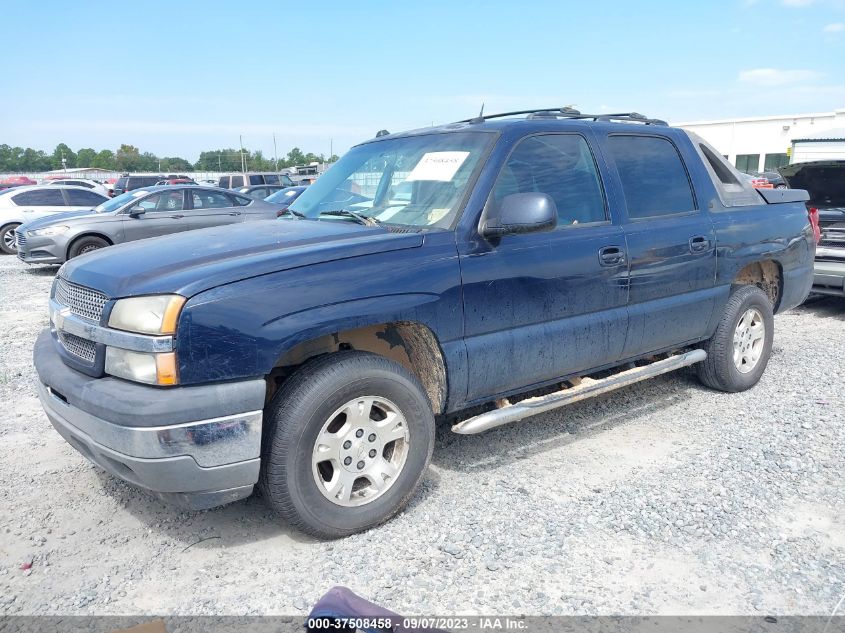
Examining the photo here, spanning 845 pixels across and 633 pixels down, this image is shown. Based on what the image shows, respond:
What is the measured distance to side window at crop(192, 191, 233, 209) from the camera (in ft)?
40.8

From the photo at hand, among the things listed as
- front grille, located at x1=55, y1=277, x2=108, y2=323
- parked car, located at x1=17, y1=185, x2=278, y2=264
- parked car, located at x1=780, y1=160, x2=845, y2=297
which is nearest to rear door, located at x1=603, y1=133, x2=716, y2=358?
front grille, located at x1=55, y1=277, x2=108, y2=323

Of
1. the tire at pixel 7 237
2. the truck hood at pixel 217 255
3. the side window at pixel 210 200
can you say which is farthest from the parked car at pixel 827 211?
the tire at pixel 7 237

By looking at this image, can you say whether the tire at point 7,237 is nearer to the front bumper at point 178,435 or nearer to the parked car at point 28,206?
the parked car at point 28,206

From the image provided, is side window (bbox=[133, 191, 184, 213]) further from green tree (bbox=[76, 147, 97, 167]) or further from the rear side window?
green tree (bbox=[76, 147, 97, 167])

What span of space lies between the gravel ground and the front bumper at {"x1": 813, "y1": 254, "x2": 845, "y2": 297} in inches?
142

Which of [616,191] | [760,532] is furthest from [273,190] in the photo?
[760,532]

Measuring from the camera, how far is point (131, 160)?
65438 millimetres

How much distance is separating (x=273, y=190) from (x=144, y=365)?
19820 mm

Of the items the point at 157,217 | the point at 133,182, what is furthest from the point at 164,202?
the point at 133,182

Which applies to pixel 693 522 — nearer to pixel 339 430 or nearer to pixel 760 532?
pixel 760 532

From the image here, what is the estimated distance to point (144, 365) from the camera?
105 inches

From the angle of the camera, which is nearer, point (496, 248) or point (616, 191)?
point (496, 248)

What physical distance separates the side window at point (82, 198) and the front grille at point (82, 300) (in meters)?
14.3

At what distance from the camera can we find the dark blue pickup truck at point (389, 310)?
2689mm
